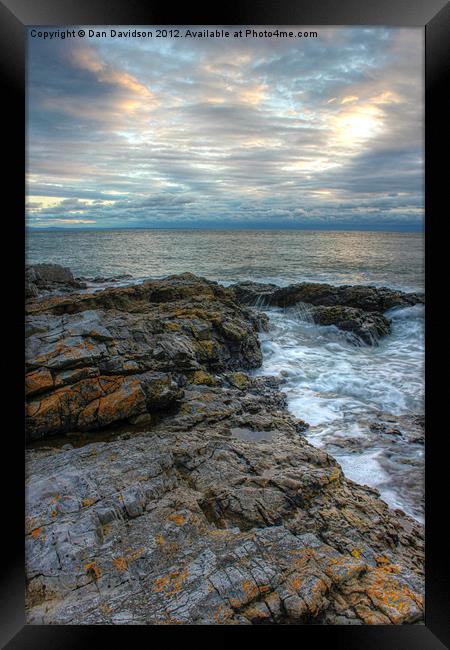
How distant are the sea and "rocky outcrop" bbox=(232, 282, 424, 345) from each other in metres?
0.40

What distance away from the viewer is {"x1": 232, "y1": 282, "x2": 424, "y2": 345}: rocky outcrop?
12013 mm

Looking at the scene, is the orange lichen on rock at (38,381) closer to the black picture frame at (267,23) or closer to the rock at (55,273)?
the black picture frame at (267,23)

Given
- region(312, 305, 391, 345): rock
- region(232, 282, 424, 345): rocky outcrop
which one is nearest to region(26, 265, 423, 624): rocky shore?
region(312, 305, 391, 345): rock

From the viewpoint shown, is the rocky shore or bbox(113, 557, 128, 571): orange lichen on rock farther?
bbox(113, 557, 128, 571): orange lichen on rock

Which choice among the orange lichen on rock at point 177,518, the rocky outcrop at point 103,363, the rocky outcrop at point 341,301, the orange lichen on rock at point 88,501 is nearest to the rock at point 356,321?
the rocky outcrop at point 341,301

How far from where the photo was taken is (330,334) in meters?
12.0

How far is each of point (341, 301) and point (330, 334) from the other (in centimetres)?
273

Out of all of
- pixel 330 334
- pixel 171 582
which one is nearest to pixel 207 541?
pixel 171 582

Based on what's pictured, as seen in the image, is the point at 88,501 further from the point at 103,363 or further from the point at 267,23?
the point at 267,23

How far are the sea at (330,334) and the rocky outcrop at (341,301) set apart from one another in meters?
0.40

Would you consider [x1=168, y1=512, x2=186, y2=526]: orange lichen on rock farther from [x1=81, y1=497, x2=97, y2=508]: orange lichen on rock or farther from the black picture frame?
the black picture frame

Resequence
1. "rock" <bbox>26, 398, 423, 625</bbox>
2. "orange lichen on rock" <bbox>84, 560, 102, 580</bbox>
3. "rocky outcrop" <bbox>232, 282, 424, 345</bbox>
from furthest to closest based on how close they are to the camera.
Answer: "rocky outcrop" <bbox>232, 282, 424, 345</bbox> < "orange lichen on rock" <bbox>84, 560, 102, 580</bbox> < "rock" <bbox>26, 398, 423, 625</bbox>

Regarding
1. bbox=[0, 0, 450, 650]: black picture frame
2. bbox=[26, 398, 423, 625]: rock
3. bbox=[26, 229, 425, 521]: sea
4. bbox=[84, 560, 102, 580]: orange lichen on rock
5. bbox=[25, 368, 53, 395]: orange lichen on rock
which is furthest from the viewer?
bbox=[26, 229, 425, 521]: sea

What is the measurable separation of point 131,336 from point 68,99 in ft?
11.6
